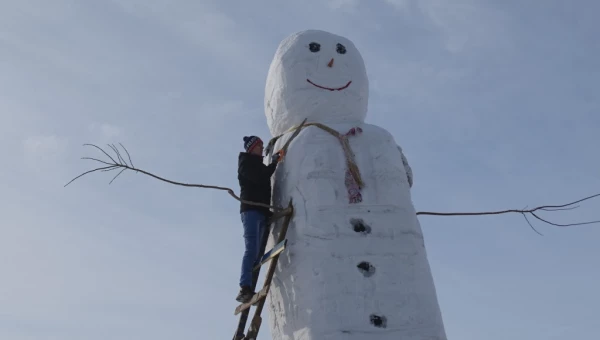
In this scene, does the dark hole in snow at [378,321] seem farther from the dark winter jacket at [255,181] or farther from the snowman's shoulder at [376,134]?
the snowman's shoulder at [376,134]

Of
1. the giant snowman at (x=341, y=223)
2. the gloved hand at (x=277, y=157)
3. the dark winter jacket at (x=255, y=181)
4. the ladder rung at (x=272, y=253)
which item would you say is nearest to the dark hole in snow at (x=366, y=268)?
the giant snowman at (x=341, y=223)

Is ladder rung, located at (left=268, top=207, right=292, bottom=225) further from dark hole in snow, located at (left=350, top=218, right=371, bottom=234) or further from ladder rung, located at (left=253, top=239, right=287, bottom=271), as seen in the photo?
dark hole in snow, located at (left=350, top=218, right=371, bottom=234)

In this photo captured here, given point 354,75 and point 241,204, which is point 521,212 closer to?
point 354,75

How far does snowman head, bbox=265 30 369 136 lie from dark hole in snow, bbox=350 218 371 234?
1206 millimetres

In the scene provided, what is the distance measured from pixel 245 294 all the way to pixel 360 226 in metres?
1.17

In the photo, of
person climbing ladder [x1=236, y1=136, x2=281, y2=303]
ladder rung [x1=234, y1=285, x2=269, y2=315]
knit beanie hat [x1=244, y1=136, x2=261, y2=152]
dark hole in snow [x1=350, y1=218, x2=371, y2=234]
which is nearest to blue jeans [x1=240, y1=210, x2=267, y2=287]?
person climbing ladder [x1=236, y1=136, x2=281, y2=303]

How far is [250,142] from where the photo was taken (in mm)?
6730

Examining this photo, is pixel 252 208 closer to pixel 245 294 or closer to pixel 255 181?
pixel 255 181

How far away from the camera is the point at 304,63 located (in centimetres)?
707

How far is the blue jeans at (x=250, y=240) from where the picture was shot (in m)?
6.36

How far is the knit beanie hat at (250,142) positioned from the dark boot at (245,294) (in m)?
1.27

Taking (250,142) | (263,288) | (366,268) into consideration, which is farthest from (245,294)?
(250,142)

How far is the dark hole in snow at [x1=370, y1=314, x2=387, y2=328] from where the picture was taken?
5.64 metres

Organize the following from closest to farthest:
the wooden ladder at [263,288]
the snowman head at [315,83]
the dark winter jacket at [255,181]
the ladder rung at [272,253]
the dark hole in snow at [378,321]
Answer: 1. the dark hole in snow at [378,321]
2. the ladder rung at [272,253]
3. the wooden ladder at [263,288]
4. the dark winter jacket at [255,181]
5. the snowman head at [315,83]
